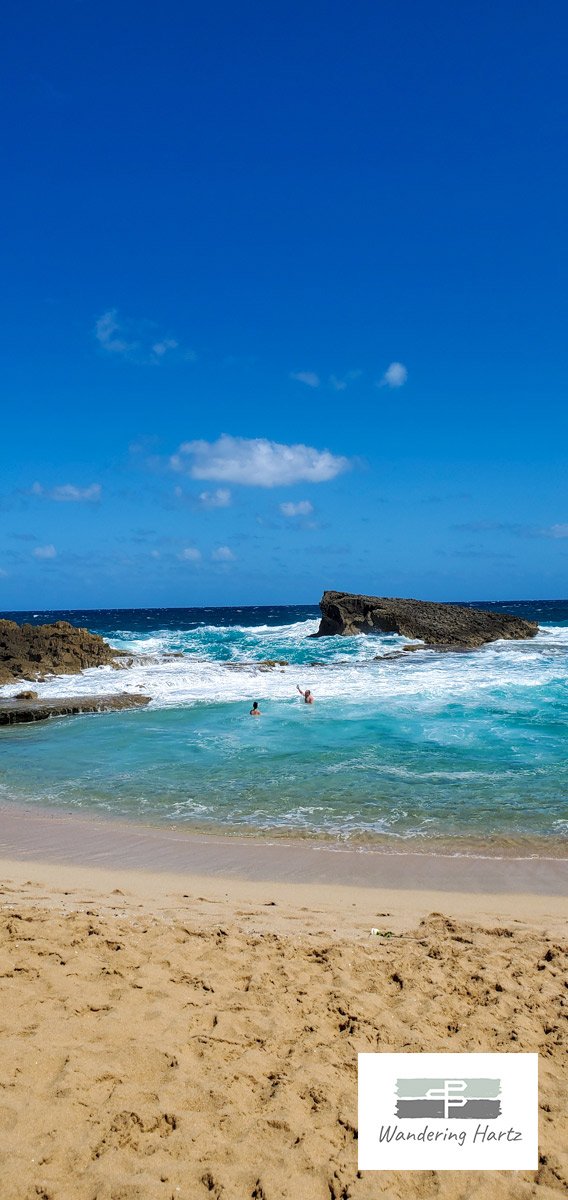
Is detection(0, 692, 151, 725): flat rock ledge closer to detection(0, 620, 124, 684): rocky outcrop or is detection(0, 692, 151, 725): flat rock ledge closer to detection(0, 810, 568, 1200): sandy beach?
detection(0, 620, 124, 684): rocky outcrop

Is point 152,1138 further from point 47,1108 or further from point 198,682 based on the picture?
point 198,682

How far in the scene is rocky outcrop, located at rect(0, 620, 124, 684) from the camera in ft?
87.1

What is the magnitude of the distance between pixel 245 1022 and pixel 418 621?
3527 centimetres

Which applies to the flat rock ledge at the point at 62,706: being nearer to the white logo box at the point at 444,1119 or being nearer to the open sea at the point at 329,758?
the open sea at the point at 329,758

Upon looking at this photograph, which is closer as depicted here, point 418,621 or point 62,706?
point 62,706

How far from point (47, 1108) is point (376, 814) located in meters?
6.52

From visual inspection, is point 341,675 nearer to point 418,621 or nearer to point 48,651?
point 48,651

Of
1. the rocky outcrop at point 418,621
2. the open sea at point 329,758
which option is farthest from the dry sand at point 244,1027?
the rocky outcrop at point 418,621

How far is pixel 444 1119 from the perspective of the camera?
10.0ft

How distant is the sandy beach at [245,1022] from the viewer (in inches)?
113

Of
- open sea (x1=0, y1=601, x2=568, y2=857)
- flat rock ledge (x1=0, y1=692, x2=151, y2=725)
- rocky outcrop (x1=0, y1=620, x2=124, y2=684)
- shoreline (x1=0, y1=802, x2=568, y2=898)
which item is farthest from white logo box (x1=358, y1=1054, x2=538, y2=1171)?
rocky outcrop (x1=0, y1=620, x2=124, y2=684)

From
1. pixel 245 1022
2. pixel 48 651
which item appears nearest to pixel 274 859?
pixel 245 1022

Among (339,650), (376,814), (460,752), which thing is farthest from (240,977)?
(339,650)

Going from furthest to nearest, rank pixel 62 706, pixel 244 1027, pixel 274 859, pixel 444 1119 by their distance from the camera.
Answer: pixel 62 706 < pixel 274 859 < pixel 244 1027 < pixel 444 1119
